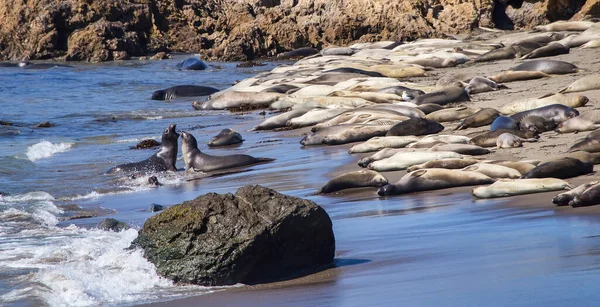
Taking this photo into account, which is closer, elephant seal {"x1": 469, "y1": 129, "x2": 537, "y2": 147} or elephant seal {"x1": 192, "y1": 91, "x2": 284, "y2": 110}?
elephant seal {"x1": 469, "y1": 129, "x2": 537, "y2": 147}

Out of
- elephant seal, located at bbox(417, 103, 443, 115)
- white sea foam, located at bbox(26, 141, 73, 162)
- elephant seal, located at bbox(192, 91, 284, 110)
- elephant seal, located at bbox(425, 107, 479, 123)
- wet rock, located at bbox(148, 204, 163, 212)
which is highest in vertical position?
elephant seal, located at bbox(425, 107, 479, 123)

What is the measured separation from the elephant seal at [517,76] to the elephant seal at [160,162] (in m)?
5.77

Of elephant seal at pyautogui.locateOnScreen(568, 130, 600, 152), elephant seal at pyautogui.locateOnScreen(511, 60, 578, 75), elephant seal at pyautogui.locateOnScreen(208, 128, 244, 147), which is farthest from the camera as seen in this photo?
elephant seal at pyautogui.locateOnScreen(511, 60, 578, 75)

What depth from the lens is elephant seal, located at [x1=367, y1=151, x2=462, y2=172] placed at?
24.8 ft

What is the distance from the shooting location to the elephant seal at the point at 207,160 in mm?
9914

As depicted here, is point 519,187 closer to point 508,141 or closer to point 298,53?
point 508,141

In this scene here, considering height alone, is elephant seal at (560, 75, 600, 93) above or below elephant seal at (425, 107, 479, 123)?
above

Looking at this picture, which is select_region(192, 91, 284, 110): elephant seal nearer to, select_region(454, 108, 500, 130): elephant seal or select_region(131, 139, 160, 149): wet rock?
select_region(131, 139, 160, 149): wet rock

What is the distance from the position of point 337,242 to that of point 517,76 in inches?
367

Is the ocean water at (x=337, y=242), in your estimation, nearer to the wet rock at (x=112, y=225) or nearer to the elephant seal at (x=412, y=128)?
the wet rock at (x=112, y=225)

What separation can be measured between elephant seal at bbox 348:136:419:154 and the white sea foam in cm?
509

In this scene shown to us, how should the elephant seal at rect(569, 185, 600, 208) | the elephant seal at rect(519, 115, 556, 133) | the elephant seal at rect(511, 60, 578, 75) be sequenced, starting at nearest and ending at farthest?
the elephant seal at rect(569, 185, 600, 208), the elephant seal at rect(519, 115, 556, 133), the elephant seal at rect(511, 60, 578, 75)

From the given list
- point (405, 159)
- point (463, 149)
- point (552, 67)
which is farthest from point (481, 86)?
point (405, 159)

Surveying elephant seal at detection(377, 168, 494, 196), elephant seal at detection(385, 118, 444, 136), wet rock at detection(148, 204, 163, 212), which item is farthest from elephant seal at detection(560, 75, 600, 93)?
wet rock at detection(148, 204, 163, 212)
